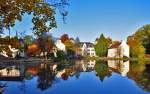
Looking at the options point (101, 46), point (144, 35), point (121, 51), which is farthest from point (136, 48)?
point (101, 46)

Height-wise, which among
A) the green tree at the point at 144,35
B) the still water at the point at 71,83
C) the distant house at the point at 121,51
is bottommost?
the still water at the point at 71,83

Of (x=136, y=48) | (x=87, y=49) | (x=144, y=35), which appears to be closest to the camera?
(x=136, y=48)

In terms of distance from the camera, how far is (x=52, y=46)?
101438 mm

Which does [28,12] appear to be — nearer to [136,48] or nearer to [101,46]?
[136,48]

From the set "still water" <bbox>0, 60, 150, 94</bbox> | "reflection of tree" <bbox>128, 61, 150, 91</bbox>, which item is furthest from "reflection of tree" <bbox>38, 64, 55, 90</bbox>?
"reflection of tree" <bbox>128, 61, 150, 91</bbox>

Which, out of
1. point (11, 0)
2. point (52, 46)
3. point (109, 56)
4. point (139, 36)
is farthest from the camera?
point (109, 56)

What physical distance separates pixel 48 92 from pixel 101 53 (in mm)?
118139

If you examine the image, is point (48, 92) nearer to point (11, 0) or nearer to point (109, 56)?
point (11, 0)

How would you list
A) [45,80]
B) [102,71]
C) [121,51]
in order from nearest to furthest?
1. [45,80]
2. [102,71]
3. [121,51]

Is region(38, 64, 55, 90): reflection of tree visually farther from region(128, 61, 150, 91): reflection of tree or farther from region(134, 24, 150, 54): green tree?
region(134, 24, 150, 54): green tree

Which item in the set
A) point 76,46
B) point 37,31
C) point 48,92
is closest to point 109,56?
point 76,46

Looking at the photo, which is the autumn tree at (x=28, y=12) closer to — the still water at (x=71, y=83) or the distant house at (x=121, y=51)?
the still water at (x=71, y=83)

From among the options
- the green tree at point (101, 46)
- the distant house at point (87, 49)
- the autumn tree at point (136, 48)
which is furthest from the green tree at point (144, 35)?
the distant house at point (87, 49)

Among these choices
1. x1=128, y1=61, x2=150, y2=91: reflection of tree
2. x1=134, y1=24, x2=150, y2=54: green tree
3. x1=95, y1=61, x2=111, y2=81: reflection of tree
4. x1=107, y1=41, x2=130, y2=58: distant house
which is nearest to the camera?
x1=128, y1=61, x2=150, y2=91: reflection of tree
